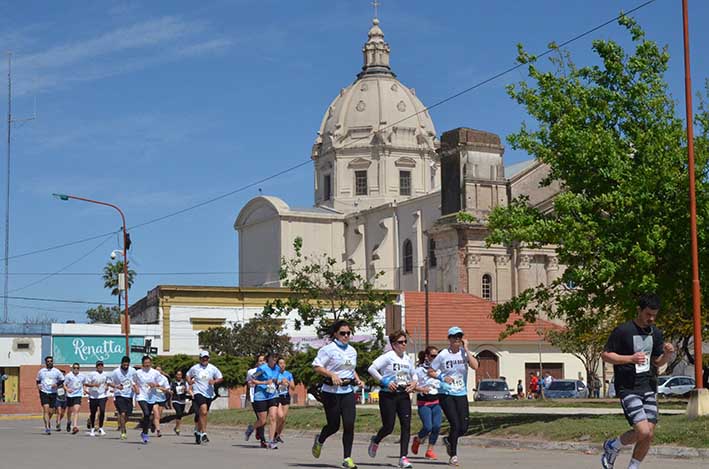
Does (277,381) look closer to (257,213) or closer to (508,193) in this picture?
(508,193)

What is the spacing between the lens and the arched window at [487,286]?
78.7 meters

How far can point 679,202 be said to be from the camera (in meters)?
21.7

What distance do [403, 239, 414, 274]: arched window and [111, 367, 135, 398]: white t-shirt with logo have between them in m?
66.5

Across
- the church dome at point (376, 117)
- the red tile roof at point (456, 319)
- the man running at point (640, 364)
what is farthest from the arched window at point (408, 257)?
the man running at point (640, 364)

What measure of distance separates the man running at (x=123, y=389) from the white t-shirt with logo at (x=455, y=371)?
31.5 feet

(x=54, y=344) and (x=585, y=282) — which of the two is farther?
(x=54, y=344)

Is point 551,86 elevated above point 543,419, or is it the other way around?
point 551,86

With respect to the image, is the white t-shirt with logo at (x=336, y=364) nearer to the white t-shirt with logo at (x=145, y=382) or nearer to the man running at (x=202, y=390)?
the man running at (x=202, y=390)

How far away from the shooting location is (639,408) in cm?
1074

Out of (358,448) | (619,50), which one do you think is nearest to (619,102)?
(619,50)

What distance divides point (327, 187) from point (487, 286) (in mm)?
28616

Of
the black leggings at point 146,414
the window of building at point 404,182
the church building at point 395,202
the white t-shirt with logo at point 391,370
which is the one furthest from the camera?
the window of building at point 404,182

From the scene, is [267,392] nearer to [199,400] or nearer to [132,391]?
[199,400]

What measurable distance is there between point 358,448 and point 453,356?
188 inches
